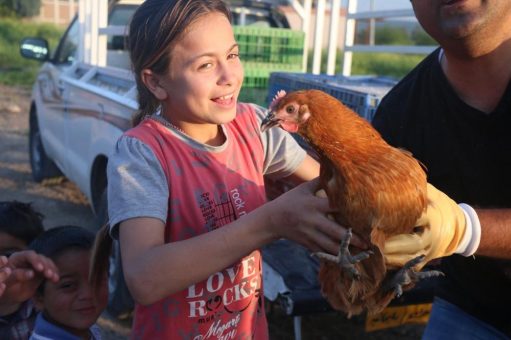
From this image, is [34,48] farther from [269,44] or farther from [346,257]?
[346,257]

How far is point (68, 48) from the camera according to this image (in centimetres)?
727

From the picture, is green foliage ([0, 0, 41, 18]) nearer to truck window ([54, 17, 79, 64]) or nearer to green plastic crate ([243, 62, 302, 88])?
truck window ([54, 17, 79, 64])

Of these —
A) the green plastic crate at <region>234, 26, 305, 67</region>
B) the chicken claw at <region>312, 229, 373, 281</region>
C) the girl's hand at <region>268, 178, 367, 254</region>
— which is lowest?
the chicken claw at <region>312, 229, 373, 281</region>

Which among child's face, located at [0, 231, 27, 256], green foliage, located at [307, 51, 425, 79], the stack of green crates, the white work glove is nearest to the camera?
the white work glove

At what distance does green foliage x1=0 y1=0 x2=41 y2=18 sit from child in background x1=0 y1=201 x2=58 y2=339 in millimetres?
36222

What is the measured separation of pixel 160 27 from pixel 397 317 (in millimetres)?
2524

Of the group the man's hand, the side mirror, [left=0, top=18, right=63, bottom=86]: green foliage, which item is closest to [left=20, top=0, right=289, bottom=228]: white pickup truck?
the side mirror

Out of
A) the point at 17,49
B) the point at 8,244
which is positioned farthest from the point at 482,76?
the point at 17,49

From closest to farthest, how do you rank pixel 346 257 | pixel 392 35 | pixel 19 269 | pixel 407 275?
pixel 346 257, pixel 407 275, pixel 19 269, pixel 392 35

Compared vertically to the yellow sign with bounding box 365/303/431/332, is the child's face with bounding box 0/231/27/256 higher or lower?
higher

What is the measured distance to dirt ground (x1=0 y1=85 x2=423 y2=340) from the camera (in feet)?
14.8

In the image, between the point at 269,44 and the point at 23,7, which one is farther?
the point at 23,7

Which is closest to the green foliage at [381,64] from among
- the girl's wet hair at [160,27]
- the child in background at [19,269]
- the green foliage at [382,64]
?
the green foliage at [382,64]

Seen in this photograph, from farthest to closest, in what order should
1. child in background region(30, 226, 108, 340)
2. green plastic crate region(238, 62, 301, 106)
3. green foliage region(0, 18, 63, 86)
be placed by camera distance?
green foliage region(0, 18, 63, 86) < green plastic crate region(238, 62, 301, 106) < child in background region(30, 226, 108, 340)
